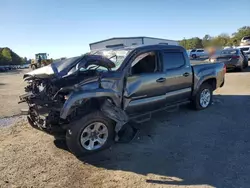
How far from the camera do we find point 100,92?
4.40 metres

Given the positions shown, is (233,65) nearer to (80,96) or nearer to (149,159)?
(149,159)

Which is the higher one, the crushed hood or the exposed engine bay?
the crushed hood

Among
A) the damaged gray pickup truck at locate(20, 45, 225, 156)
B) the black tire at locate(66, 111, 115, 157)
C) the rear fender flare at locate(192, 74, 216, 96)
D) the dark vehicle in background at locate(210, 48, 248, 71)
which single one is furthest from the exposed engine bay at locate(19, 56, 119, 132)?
the dark vehicle in background at locate(210, 48, 248, 71)

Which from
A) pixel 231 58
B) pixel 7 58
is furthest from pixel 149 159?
pixel 7 58

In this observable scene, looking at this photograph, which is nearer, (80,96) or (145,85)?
(80,96)

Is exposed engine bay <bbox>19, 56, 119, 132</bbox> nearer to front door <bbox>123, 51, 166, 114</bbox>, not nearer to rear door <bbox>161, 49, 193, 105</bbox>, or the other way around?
front door <bbox>123, 51, 166, 114</bbox>

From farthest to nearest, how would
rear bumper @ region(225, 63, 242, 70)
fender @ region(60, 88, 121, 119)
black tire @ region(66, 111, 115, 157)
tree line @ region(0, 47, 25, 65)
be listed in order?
tree line @ region(0, 47, 25, 65)
rear bumper @ region(225, 63, 242, 70)
black tire @ region(66, 111, 115, 157)
fender @ region(60, 88, 121, 119)

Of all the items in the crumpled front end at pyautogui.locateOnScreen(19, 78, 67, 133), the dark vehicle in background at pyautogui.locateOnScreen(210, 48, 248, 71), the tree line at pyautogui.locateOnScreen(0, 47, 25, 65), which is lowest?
the crumpled front end at pyautogui.locateOnScreen(19, 78, 67, 133)

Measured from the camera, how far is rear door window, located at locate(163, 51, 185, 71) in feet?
18.7

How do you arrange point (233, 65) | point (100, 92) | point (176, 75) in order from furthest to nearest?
point (233, 65) → point (176, 75) → point (100, 92)

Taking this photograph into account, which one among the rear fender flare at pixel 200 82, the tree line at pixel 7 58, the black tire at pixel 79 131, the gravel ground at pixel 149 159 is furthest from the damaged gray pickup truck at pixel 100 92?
the tree line at pixel 7 58

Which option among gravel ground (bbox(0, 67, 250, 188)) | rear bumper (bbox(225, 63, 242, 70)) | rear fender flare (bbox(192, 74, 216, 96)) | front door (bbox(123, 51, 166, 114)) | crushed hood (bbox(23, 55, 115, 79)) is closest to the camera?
gravel ground (bbox(0, 67, 250, 188))

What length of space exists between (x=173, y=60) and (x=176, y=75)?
0.38m

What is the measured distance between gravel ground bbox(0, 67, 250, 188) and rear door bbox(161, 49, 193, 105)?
687mm
